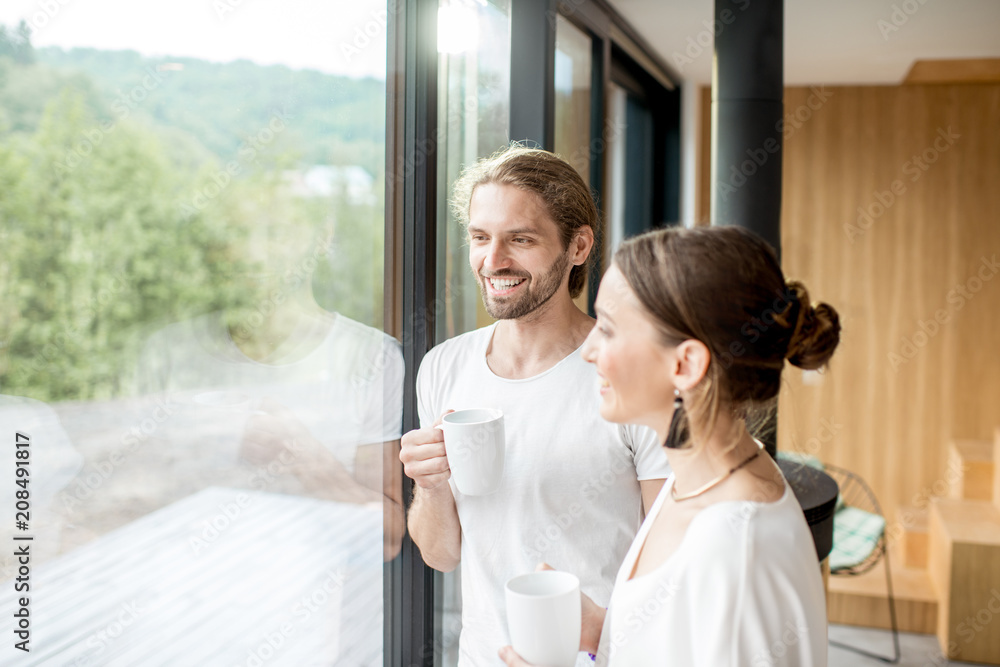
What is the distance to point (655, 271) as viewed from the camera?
2.84 ft

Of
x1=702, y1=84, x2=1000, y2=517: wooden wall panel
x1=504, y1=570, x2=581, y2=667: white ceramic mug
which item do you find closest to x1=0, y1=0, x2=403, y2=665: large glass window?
x1=504, y1=570, x2=581, y2=667: white ceramic mug

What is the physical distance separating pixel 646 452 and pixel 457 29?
4.00 feet

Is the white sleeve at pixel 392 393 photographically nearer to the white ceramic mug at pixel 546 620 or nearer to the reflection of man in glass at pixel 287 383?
the reflection of man in glass at pixel 287 383

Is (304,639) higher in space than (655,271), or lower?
lower

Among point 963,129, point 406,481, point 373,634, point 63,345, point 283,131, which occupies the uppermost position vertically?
point 963,129

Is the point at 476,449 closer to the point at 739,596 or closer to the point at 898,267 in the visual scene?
the point at 739,596

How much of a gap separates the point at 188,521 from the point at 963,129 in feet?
15.1

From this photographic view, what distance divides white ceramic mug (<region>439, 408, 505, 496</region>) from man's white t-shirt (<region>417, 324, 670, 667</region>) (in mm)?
126

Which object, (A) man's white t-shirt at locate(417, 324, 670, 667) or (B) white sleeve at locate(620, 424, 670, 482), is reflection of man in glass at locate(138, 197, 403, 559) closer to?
(A) man's white t-shirt at locate(417, 324, 670, 667)

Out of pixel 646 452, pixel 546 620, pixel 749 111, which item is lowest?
pixel 546 620

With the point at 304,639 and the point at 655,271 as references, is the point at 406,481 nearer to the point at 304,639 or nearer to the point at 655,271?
the point at 304,639

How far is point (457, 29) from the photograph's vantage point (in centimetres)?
185

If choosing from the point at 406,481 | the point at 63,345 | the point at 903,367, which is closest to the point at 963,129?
the point at 903,367

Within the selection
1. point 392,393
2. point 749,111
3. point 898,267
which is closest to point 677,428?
point 392,393
